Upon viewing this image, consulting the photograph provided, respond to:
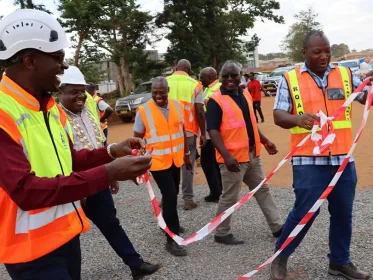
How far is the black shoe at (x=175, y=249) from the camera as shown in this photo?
161 inches

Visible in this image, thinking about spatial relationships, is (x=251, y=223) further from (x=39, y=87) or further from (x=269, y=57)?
(x=269, y=57)

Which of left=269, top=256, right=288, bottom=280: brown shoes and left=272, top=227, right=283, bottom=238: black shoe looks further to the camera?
left=272, top=227, right=283, bottom=238: black shoe

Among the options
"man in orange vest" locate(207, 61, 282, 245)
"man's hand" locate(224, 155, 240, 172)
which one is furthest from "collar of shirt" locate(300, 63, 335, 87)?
"man's hand" locate(224, 155, 240, 172)

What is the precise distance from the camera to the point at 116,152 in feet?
7.46

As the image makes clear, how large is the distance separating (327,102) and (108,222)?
2101mm

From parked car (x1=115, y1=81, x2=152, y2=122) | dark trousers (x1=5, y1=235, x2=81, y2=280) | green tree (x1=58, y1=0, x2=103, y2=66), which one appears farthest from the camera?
green tree (x1=58, y1=0, x2=103, y2=66)

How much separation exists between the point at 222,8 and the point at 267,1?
5.70 m

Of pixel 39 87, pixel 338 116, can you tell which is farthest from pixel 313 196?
pixel 39 87

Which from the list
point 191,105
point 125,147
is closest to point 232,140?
point 191,105

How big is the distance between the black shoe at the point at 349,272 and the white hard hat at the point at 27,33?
281 centimetres

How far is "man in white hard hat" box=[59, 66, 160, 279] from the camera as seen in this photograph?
11.6ft

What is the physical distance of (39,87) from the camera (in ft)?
6.20

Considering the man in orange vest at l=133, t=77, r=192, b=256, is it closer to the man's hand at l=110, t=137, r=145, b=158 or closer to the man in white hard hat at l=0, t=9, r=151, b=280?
the man's hand at l=110, t=137, r=145, b=158

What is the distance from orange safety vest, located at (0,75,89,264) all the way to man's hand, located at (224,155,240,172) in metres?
2.41
